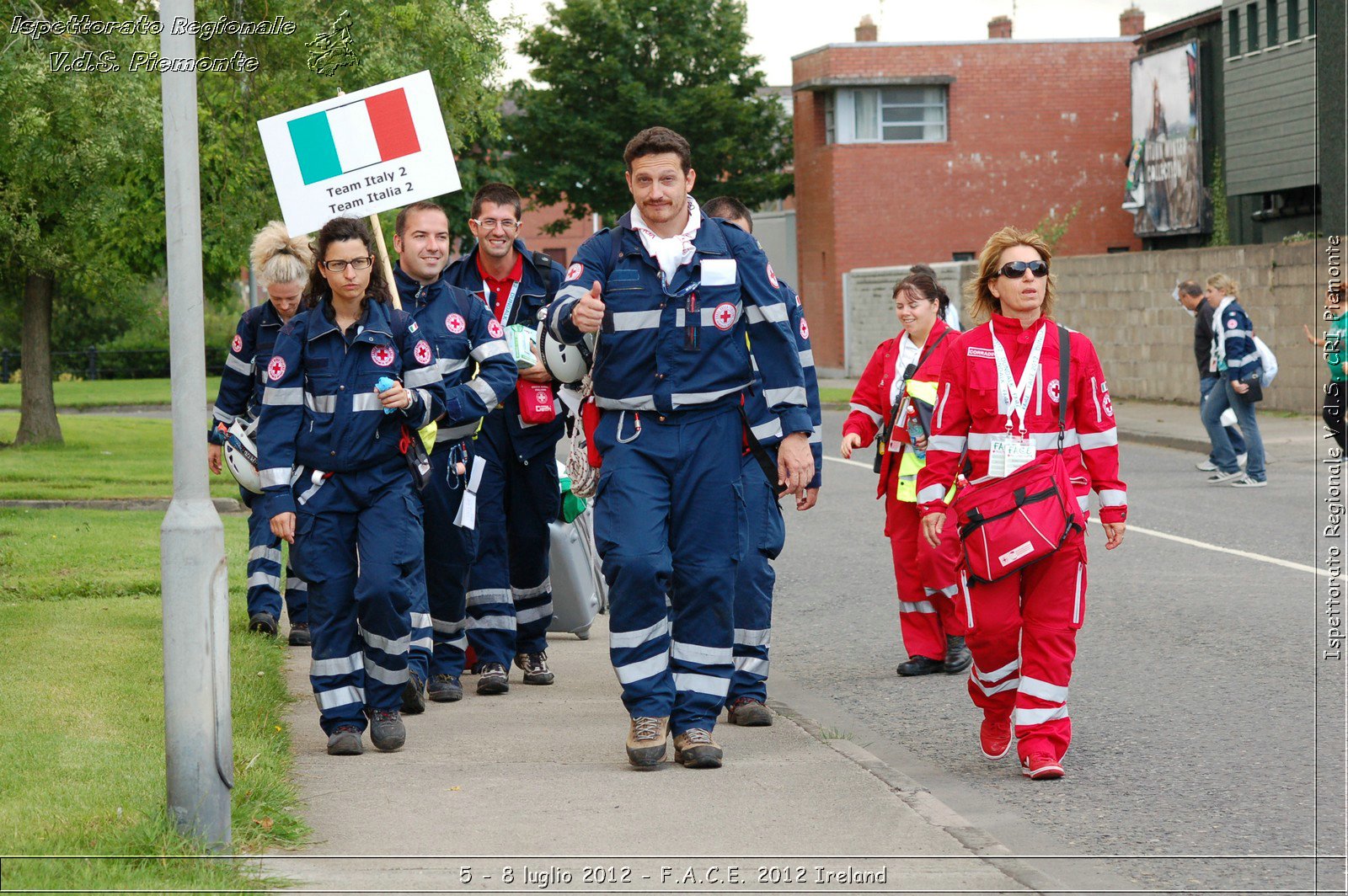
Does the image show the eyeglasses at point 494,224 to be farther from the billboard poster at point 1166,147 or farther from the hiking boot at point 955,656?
the billboard poster at point 1166,147

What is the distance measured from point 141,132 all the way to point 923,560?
909cm

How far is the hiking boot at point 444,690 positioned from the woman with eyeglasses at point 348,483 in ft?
3.27

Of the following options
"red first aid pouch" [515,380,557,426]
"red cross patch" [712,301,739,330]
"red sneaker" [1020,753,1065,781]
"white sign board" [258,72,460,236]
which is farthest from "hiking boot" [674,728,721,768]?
"white sign board" [258,72,460,236]

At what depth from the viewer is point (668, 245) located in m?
6.19

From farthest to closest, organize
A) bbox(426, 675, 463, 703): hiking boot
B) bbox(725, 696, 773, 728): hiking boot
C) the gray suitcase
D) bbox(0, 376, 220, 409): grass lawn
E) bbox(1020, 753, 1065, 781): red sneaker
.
A: bbox(0, 376, 220, 409): grass lawn < the gray suitcase < bbox(426, 675, 463, 703): hiking boot < bbox(725, 696, 773, 728): hiking boot < bbox(1020, 753, 1065, 781): red sneaker

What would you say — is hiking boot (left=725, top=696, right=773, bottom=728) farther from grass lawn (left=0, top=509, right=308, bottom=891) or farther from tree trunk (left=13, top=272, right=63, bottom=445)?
tree trunk (left=13, top=272, right=63, bottom=445)

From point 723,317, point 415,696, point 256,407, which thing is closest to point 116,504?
point 256,407

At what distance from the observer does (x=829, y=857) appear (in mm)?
4785

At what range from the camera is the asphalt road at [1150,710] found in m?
5.07

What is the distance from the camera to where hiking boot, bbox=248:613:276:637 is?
8.91 meters

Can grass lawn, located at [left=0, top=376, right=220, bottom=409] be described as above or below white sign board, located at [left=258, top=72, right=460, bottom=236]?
below

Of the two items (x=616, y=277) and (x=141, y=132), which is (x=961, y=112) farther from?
(x=616, y=277)

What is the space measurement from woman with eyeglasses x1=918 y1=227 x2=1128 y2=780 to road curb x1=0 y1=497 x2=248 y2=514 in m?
10.9

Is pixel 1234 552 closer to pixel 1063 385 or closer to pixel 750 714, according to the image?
pixel 750 714
